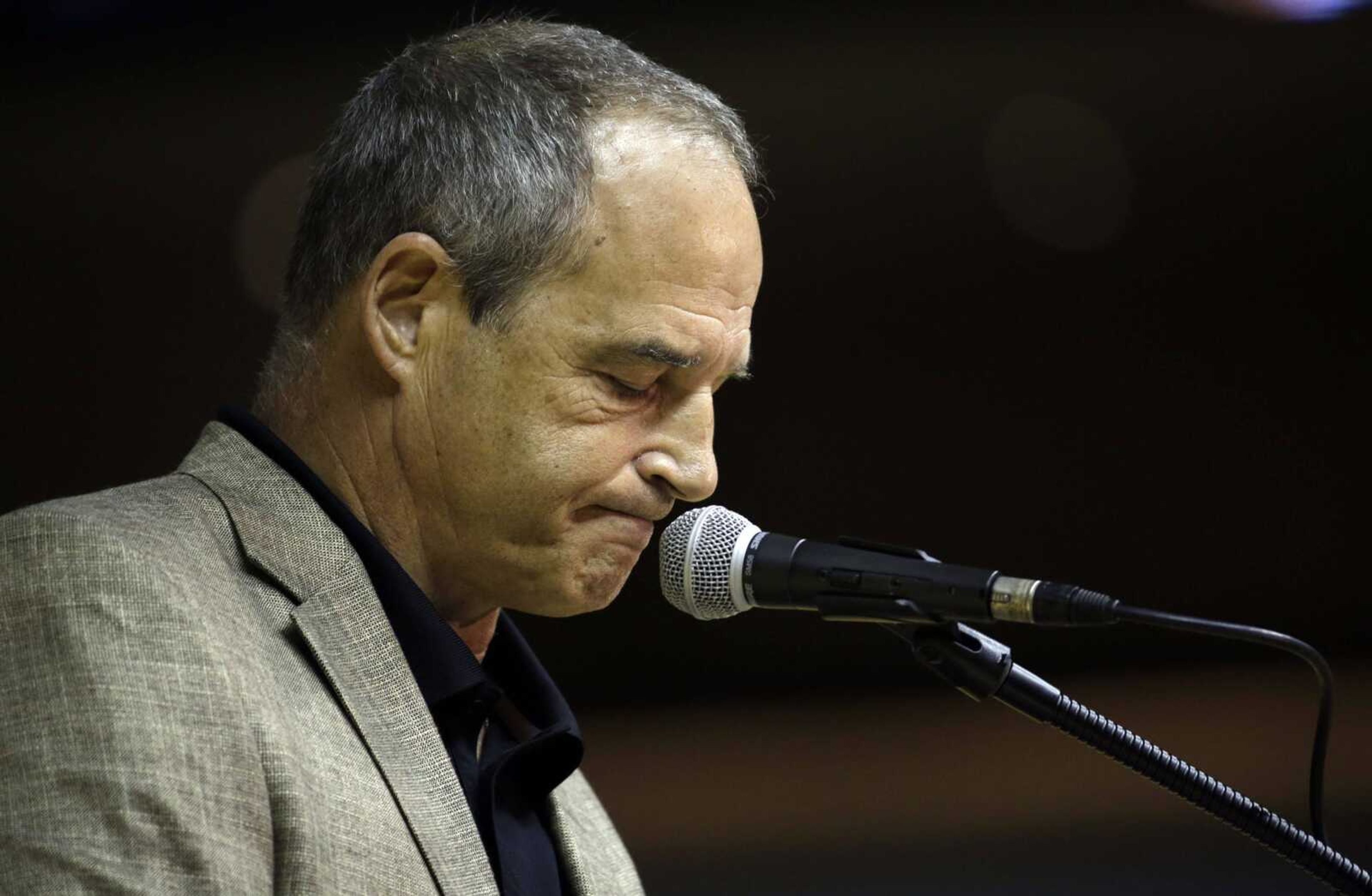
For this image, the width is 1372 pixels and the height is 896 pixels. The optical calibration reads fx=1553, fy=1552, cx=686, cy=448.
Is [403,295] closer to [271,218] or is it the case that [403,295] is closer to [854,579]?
[854,579]

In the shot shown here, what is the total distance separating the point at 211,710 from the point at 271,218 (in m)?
2.13

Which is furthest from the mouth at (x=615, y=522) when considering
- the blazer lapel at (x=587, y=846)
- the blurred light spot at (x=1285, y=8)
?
the blurred light spot at (x=1285, y=8)

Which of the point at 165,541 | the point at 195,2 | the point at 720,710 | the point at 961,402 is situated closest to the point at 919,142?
the point at 961,402

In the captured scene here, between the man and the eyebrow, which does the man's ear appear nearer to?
the man

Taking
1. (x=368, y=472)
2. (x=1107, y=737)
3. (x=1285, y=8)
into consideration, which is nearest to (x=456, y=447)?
(x=368, y=472)

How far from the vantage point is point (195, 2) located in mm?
3131

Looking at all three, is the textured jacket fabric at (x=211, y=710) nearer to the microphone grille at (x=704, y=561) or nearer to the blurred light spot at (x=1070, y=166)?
the microphone grille at (x=704, y=561)

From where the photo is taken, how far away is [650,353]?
61.1 inches

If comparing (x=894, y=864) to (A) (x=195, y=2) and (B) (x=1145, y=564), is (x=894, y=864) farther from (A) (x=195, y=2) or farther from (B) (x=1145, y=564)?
(A) (x=195, y=2)

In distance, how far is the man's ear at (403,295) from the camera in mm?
1580

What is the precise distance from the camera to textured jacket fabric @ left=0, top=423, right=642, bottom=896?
1166 mm

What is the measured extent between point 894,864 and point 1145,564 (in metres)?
0.94

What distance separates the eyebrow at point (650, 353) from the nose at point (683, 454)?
2.5 inches

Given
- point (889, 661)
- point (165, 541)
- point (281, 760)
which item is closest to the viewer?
point (281, 760)
